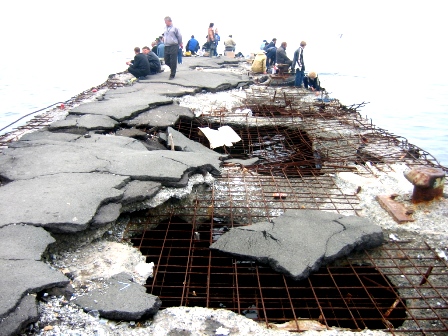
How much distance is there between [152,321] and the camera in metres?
2.87

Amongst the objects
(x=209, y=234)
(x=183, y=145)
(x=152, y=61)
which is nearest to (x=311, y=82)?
(x=152, y=61)

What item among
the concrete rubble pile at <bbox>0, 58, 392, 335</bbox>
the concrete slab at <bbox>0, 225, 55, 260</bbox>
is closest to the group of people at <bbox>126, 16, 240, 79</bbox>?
the concrete rubble pile at <bbox>0, 58, 392, 335</bbox>

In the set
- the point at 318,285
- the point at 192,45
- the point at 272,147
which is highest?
the point at 192,45

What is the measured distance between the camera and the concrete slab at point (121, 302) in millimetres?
2799

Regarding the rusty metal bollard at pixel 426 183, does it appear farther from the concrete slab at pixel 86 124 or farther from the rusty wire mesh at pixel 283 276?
the concrete slab at pixel 86 124

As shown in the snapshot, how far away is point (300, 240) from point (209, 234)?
1.22 metres

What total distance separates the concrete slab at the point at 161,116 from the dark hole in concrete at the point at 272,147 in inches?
6.5

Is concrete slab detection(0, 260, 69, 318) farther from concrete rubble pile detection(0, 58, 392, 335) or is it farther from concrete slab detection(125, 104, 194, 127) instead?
concrete slab detection(125, 104, 194, 127)

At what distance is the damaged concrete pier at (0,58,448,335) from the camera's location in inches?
119

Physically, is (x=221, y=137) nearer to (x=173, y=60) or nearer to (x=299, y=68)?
(x=173, y=60)

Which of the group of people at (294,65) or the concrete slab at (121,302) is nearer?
the concrete slab at (121,302)

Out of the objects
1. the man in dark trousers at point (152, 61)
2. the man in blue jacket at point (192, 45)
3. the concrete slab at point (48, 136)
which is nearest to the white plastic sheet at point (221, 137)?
the concrete slab at point (48, 136)

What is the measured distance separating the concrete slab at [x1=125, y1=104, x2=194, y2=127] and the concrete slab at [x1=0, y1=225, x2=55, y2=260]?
3688mm

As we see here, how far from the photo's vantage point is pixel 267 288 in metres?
3.37
